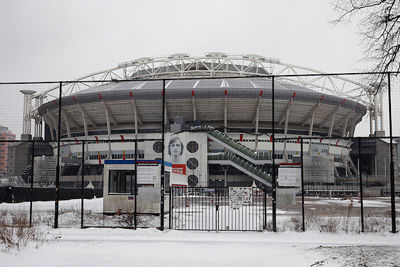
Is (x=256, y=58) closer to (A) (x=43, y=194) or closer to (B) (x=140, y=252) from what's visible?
(A) (x=43, y=194)

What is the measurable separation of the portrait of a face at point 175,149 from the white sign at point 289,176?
1706 inches

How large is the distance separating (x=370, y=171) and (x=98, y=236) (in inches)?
3230

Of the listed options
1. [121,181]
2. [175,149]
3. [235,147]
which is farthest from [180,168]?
[121,181]

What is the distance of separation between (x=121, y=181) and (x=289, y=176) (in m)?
10.7

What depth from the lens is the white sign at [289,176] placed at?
51.0 ft

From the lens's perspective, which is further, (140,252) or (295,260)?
(140,252)

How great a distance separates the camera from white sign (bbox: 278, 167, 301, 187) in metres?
15.5

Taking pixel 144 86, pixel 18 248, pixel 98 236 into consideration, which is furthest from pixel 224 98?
pixel 18 248

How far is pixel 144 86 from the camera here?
6531cm

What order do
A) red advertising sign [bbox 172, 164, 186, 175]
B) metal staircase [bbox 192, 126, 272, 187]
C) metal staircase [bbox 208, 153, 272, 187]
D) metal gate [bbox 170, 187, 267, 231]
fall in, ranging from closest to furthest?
metal gate [bbox 170, 187, 267, 231] < red advertising sign [bbox 172, 164, 186, 175] < metal staircase [bbox 208, 153, 272, 187] < metal staircase [bbox 192, 126, 272, 187]

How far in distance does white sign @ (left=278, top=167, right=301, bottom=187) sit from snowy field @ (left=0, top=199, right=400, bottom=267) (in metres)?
1.78

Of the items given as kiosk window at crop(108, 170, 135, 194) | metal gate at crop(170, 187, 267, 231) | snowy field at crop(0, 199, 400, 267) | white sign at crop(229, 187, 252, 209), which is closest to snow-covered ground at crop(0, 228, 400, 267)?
snowy field at crop(0, 199, 400, 267)

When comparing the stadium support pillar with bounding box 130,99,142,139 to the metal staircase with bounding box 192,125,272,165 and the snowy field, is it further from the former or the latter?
the snowy field

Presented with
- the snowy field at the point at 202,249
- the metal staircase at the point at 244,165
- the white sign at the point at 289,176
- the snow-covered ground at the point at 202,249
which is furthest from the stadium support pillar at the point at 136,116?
the white sign at the point at 289,176
